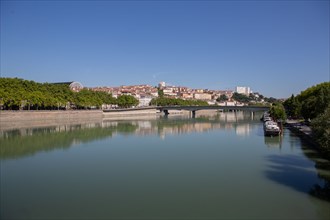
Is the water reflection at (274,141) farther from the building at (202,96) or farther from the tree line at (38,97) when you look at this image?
the building at (202,96)

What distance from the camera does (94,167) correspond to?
1443 cm

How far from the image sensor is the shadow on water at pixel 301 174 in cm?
1055

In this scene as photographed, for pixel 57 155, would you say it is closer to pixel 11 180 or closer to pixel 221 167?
pixel 11 180

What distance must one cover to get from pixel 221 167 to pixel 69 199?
696 centimetres

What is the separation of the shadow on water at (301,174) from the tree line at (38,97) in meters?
32.4

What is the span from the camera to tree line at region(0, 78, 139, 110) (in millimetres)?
40119

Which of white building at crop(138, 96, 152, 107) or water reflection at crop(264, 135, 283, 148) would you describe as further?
white building at crop(138, 96, 152, 107)

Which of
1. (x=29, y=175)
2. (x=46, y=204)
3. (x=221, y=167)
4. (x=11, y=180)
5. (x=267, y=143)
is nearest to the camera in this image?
(x=46, y=204)

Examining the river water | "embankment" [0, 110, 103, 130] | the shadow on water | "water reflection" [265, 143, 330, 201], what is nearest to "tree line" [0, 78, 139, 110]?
"embankment" [0, 110, 103, 130]

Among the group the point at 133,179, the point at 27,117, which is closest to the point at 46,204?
the point at 133,179

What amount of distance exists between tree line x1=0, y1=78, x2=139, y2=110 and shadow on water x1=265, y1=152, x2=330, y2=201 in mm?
32416

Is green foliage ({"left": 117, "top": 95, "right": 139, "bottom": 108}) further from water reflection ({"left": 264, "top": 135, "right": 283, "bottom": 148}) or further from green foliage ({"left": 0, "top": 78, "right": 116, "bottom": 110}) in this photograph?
water reflection ({"left": 264, "top": 135, "right": 283, "bottom": 148})

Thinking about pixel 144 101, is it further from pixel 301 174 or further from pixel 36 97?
pixel 301 174

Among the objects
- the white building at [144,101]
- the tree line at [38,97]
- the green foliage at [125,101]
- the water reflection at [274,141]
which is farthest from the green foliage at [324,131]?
the white building at [144,101]
